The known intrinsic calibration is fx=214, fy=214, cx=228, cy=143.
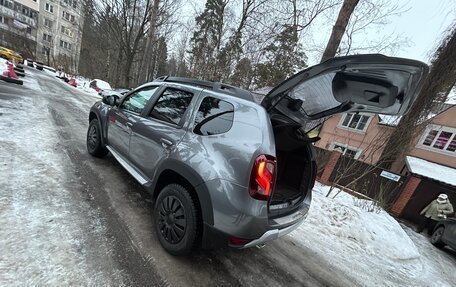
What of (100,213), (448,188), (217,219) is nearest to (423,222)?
(448,188)

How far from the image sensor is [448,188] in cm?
920

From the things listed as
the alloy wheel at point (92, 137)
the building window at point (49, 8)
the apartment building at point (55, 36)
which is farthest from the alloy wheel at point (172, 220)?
the building window at point (49, 8)

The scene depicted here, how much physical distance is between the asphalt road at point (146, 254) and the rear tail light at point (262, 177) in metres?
1.08

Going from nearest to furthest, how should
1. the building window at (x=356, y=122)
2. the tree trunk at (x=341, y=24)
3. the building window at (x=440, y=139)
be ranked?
the tree trunk at (x=341, y=24)
the building window at (x=440, y=139)
the building window at (x=356, y=122)

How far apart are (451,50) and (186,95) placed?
1182 cm

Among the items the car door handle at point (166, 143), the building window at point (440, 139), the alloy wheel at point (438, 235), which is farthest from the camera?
the building window at point (440, 139)

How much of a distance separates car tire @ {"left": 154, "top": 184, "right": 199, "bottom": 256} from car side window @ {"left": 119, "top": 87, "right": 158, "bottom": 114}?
1461 millimetres

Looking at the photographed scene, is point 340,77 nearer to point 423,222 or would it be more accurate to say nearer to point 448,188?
point 423,222

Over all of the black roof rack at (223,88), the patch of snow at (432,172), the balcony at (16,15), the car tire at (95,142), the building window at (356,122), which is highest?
the balcony at (16,15)

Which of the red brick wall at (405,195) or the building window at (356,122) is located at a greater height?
the building window at (356,122)

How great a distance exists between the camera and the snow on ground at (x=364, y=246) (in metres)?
3.25

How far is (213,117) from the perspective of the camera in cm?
222

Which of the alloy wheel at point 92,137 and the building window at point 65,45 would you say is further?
the building window at point 65,45

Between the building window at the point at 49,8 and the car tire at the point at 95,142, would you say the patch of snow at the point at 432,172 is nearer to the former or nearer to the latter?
the car tire at the point at 95,142
